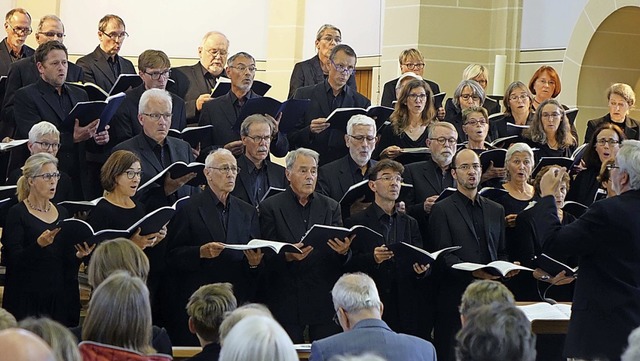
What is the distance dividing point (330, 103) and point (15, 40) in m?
2.49

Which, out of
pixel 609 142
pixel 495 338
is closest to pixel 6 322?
pixel 495 338

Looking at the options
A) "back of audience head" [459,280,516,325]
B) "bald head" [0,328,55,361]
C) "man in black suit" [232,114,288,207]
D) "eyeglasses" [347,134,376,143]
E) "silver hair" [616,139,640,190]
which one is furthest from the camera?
"eyeglasses" [347,134,376,143]

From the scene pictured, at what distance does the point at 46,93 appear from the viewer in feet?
24.5

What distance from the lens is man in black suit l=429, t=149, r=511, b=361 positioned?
6.81 metres

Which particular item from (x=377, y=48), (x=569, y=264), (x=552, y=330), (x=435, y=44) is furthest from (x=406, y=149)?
(x=377, y=48)

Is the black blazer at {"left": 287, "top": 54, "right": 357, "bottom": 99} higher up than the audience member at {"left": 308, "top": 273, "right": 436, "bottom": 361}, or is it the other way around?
the black blazer at {"left": 287, "top": 54, "right": 357, "bottom": 99}

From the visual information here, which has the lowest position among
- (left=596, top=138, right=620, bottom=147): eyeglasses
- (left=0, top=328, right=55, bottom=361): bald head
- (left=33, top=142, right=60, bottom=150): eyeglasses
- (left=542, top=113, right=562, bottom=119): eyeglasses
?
(left=0, top=328, right=55, bottom=361): bald head

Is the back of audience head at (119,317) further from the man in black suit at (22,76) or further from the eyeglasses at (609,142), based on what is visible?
the eyeglasses at (609,142)

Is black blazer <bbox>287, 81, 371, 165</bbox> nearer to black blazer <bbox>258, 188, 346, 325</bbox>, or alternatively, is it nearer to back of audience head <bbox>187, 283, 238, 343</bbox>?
black blazer <bbox>258, 188, 346, 325</bbox>

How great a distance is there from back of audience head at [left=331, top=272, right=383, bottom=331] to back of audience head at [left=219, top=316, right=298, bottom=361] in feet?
5.17

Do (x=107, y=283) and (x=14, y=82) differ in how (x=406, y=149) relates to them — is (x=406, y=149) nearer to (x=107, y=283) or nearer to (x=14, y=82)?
(x=14, y=82)

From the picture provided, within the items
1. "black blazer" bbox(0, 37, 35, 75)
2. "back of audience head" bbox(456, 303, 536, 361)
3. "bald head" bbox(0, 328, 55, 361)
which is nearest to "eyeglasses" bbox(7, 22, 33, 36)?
"black blazer" bbox(0, 37, 35, 75)

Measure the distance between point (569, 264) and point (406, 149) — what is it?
1.31 m

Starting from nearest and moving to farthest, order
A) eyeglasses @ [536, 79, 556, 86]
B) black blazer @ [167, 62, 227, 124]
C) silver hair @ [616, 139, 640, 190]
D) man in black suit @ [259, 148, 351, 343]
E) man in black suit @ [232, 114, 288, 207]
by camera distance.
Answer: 1. silver hair @ [616, 139, 640, 190]
2. man in black suit @ [259, 148, 351, 343]
3. man in black suit @ [232, 114, 288, 207]
4. black blazer @ [167, 62, 227, 124]
5. eyeglasses @ [536, 79, 556, 86]
